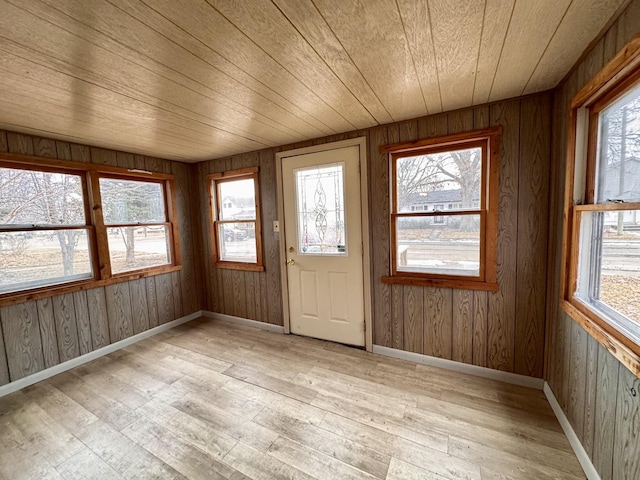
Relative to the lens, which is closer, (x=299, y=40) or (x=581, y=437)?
(x=299, y=40)

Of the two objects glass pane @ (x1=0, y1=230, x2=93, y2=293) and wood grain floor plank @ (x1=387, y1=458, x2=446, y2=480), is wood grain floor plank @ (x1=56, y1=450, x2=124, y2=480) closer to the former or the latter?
wood grain floor plank @ (x1=387, y1=458, x2=446, y2=480)

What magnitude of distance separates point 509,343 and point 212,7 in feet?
9.21

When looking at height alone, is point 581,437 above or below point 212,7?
below

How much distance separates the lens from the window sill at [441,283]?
2119mm

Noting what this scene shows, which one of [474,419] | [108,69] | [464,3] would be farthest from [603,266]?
[108,69]

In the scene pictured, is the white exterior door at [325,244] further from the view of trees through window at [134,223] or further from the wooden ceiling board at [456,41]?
the view of trees through window at [134,223]

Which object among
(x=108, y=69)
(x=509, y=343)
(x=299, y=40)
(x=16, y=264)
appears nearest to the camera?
(x=299, y=40)

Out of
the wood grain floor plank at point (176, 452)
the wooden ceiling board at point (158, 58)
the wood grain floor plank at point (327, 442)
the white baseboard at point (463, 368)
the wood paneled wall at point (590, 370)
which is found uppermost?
the wooden ceiling board at point (158, 58)

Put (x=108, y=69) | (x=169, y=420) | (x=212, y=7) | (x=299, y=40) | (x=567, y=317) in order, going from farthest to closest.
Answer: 1. (x=169, y=420)
2. (x=567, y=317)
3. (x=108, y=69)
4. (x=299, y=40)
5. (x=212, y=7)

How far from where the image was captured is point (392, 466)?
1.45 meters

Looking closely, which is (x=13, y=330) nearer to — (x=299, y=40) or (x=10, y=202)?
(x=10, y=202)

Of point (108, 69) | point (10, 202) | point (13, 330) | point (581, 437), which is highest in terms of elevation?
point (108, 69)

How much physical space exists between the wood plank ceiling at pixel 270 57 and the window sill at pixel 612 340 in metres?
1.38

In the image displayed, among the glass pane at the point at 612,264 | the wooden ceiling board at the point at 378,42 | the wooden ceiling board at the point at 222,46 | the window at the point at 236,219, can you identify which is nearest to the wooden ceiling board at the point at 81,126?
the window at the point at 236,219
